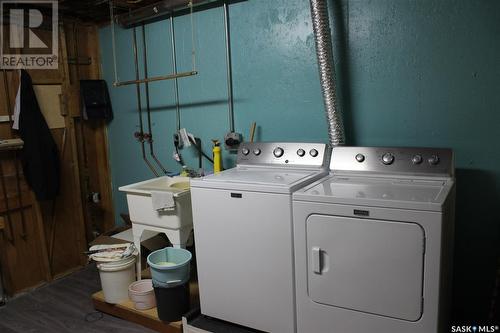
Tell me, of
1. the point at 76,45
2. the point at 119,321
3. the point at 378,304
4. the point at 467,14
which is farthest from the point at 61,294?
the point at 467,14

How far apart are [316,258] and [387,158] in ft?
2.27

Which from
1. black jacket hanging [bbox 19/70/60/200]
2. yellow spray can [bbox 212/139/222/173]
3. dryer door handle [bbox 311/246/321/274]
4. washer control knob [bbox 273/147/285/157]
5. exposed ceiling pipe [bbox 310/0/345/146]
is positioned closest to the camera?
dryer door handle [bbox 311/246/321/274]

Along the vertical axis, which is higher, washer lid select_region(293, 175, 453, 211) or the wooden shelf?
washer lid select_region(293, 175, 453, 211)

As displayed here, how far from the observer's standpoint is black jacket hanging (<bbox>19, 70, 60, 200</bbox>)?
3088 mm

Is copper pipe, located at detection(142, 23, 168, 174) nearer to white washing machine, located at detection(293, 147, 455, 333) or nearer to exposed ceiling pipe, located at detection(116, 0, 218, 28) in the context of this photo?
exposed ceiling pipe, located at detection(116, 0, 218, 28)

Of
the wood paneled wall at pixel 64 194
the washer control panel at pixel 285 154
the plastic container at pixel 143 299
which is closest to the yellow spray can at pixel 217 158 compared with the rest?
the washer control panel at pixel 285 154

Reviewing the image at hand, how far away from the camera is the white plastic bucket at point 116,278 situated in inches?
104

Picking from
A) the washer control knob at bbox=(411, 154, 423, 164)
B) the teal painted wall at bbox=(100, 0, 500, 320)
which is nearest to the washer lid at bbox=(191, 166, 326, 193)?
the teal painted wall at bbox=(100, 0, 500, 320)

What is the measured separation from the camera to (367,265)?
1743 mm

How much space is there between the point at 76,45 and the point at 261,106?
1.97 meters

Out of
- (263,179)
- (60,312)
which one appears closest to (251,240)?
(263,179)

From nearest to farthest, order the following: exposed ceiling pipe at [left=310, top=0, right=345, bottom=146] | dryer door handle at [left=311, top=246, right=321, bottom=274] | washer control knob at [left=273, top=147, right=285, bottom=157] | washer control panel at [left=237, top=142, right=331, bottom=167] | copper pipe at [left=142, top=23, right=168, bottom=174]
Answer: dryer door handle at [left=311, top=246, right=321, bottom=274], exposed ceiling pipe at [left=310, top=0, right=345, bottom=146], washer control panel at [left=237, top=142, right=331, bottom=167], washer control knob at [left=273, top=147, right=285, bottom=157], copper pipe at [left=142, top=23, right=168, bottom=174]

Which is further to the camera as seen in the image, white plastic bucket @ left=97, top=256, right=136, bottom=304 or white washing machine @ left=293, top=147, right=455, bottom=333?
white plastic bucket @ left=97, top=256, right=136, bottom=304

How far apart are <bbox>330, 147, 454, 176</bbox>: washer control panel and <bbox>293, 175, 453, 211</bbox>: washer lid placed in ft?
0.18
